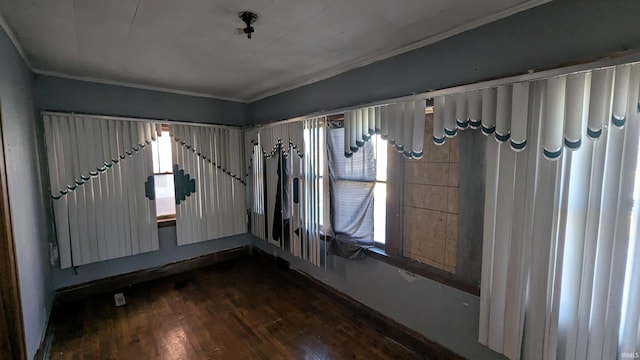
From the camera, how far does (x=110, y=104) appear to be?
126 inches

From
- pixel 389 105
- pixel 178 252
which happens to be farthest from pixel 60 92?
pixel 389 105

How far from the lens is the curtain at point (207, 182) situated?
3649 mm

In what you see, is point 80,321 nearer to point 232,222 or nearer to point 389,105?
point 232,222

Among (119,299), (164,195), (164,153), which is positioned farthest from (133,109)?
(119,299)

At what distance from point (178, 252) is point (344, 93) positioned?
299 cm

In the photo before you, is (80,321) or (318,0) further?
(80,321)

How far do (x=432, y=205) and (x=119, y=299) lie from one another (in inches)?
133

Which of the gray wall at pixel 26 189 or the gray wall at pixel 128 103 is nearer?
the gray wall at pixel 26 189

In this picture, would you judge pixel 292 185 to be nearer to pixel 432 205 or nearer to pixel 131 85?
pixel 432 205

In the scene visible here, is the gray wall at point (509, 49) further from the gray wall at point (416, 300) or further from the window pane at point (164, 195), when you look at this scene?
the window pane at point (164, 195)

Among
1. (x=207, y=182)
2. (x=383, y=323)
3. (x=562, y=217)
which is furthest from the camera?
(x=207, y=182)

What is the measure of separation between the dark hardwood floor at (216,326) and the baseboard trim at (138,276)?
105 millimetres

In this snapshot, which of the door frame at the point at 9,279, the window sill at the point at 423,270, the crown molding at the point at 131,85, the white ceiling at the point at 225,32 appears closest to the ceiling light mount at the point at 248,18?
the white ceiling at the point at 225,32

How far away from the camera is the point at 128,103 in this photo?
331 centimetres
